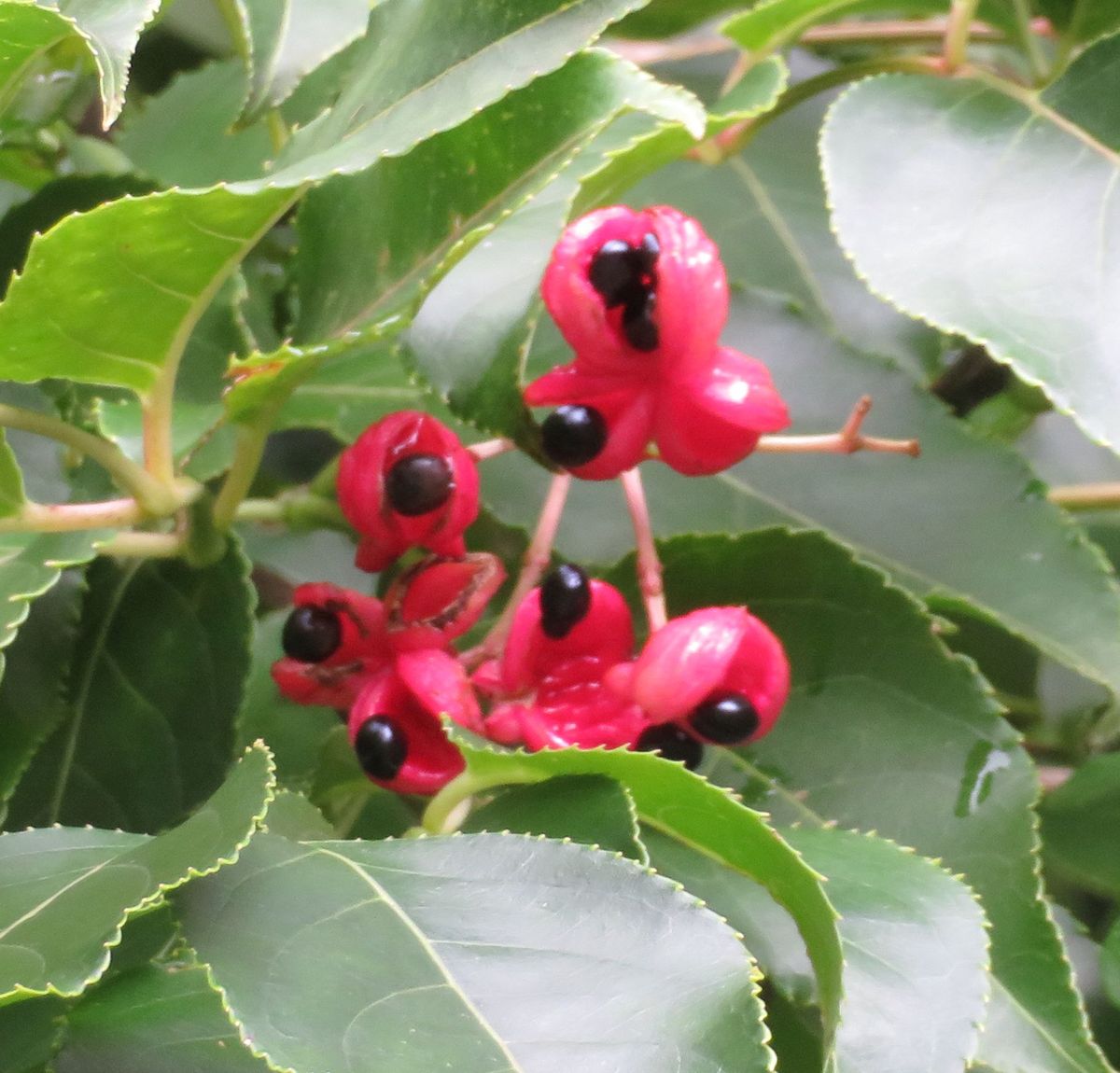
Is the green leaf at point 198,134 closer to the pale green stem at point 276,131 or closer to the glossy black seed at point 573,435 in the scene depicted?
the pale green stem at point 276,131

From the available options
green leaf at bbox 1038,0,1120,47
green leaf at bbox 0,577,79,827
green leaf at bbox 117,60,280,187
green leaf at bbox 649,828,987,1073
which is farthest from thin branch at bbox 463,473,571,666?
green leaf at bbox 1038,0,1120,47

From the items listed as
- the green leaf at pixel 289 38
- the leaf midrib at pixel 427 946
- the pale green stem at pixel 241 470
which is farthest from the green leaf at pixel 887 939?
the green leaf at pixel 289 38

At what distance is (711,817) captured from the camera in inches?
17.3

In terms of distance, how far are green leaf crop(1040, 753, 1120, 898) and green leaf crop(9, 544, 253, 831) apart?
17.0 inches

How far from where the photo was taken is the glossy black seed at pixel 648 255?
466 millimetres

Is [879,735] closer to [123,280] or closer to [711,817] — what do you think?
[711,817]

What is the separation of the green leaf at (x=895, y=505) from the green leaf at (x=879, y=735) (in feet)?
0.16

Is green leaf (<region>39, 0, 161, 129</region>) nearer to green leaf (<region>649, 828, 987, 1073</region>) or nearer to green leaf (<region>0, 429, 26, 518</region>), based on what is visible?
green leaf (<region>0, 429, 26, 518</region>)

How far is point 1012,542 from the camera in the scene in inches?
25.0

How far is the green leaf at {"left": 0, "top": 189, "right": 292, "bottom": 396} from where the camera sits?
0.41 meters

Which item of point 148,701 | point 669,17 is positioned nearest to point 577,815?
point 148,701

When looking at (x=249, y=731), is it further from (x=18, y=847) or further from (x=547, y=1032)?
(x=547, y=1032)

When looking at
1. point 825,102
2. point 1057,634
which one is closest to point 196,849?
point 1057,634

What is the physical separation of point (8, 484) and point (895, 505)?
425mm
